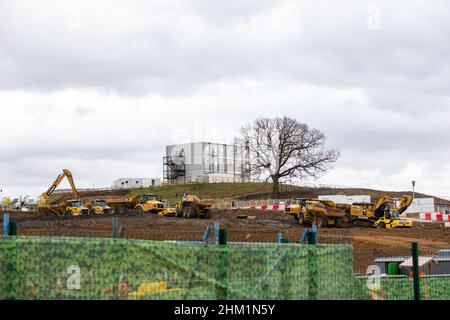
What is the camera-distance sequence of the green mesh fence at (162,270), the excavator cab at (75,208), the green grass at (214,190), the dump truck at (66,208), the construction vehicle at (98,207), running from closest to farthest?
the green mesh fence at (162,270)
the excavator cab at (75,208)
the dump truck at (66,208)
the construction vehicle at (98,207)
the green grass at (214,190)

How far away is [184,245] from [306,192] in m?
77.5

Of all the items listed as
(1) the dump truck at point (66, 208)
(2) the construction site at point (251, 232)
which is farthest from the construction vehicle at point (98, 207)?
(1) the dump truck at point (66, 208)

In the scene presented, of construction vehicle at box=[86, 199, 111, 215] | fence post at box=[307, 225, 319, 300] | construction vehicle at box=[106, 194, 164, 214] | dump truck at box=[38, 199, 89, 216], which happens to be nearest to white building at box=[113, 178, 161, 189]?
construction vehicle at box=[86, 199, 111, 215]

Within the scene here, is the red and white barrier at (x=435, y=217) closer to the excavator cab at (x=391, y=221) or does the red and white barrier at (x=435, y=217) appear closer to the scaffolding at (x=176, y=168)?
the excavator cab at (x=391, y=221)

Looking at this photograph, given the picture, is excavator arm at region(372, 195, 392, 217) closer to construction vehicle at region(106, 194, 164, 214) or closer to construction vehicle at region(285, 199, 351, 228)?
construction vehicle at region(285, 199, 351, 228)

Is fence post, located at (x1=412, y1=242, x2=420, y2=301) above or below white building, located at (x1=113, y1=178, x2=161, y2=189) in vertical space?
below

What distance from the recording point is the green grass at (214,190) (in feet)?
300

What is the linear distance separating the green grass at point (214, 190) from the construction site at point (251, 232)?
16 cm

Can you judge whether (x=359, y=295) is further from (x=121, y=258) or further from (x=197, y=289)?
(x=121, y=258)

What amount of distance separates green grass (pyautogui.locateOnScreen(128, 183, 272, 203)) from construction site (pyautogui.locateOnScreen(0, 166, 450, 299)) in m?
0.16

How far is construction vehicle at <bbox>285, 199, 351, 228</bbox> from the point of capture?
4581cm

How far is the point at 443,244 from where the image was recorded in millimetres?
36500
